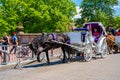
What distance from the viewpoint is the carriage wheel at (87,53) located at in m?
23.4

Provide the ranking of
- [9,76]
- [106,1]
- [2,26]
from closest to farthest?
[9,76] → [2,26] → [106,1]

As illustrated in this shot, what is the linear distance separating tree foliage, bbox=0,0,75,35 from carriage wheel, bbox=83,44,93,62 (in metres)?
44.9

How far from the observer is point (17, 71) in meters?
18.9

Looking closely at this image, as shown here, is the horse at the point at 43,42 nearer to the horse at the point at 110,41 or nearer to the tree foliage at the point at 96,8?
the horse at the point at 110,41

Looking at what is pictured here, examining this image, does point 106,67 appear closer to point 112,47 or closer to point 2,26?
point 112,47

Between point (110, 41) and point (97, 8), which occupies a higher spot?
point (97, 8)

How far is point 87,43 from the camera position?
23766 millimetres

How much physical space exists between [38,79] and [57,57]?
34.8ft

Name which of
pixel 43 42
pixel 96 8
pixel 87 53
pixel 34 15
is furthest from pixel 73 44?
pixel 96 8

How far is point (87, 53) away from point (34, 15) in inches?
1816

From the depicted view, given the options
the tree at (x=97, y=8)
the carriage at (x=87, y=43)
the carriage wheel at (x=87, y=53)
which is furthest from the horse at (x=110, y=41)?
the tree at (x=97, y=8)

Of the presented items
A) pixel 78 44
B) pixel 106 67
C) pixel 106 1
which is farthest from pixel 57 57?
pixel 106 1

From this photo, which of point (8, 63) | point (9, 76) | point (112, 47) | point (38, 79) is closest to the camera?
point (38, 79)

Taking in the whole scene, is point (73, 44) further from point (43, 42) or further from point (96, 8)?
point (96, 8)
